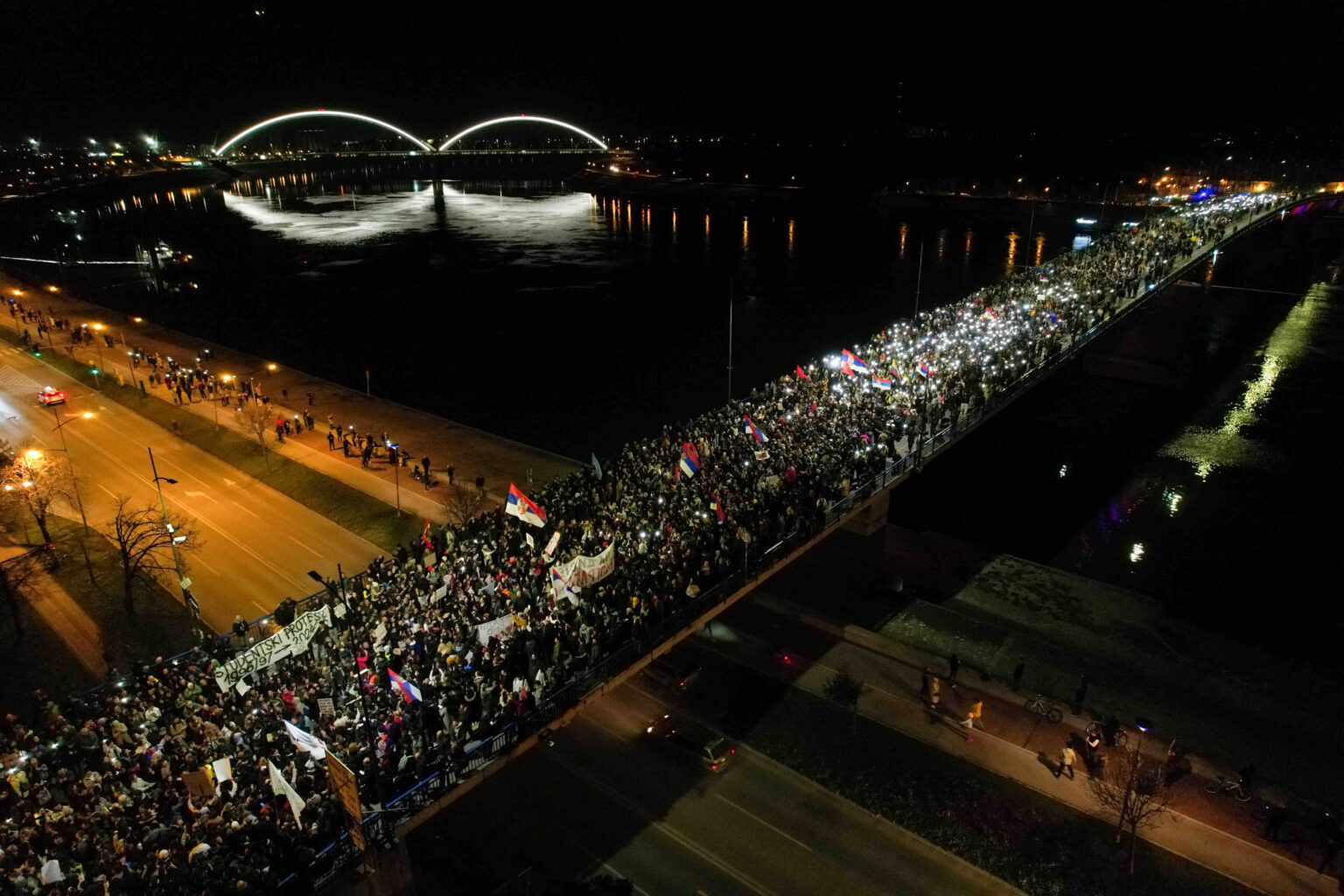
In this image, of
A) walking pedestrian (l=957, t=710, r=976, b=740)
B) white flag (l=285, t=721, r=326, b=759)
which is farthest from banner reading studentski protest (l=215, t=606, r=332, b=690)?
walking pedestrian (l=957, t=710, r=976, b=740)

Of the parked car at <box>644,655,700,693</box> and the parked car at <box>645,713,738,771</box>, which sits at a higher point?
the parked car at <box>644,655,700,693</box>

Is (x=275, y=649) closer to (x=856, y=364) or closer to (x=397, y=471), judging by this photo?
(x=397, y=471)

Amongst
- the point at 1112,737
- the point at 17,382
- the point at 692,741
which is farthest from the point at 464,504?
the point at 17,382

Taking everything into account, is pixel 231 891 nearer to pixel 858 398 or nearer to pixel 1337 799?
pixel 1337 799

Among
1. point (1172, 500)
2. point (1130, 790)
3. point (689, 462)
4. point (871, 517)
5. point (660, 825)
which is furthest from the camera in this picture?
point (1172, 500)

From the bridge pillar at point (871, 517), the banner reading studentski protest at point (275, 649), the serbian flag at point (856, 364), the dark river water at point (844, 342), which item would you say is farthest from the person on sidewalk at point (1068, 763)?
the serbian flag at point (856, 364)

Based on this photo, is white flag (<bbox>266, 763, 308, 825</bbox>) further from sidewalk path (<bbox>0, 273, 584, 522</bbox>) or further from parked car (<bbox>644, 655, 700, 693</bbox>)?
sidewalk path (<bbox>0, 273, 584, 522</bbox>)

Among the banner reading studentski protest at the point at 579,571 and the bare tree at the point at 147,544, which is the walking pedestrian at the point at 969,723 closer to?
the banner reading studentski protest at the point at 579,571
